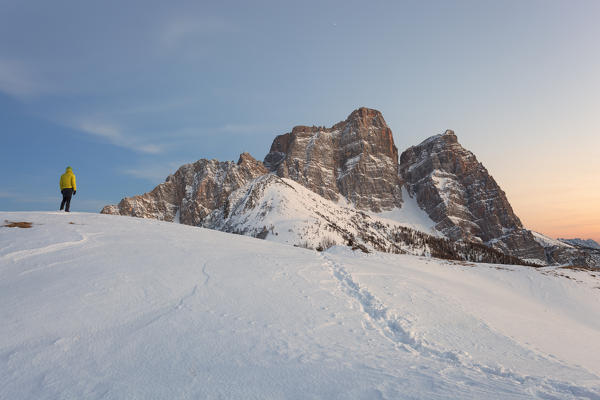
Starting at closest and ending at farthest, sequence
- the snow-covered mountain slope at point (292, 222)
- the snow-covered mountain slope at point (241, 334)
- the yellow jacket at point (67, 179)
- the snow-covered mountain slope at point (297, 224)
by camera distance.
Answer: the snow-covered mountain slope at point (241, 334) → the yellow jacket at point (67, 179) → the snow-covered mountain slope at point (292, 222) → the snow-covered mountain slope at point (297, 224)

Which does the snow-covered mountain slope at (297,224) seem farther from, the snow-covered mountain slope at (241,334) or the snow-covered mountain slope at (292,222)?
the snow-covered mountain slope at (241,334)

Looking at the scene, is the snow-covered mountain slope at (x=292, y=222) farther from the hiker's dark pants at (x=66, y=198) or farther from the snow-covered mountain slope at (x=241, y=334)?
the snow-covered mountain slope at (x=241, y=334)

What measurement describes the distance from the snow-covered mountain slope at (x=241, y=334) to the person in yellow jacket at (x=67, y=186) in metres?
6.41

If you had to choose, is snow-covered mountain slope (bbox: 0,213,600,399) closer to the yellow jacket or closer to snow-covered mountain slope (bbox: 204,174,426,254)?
the yellow jacket

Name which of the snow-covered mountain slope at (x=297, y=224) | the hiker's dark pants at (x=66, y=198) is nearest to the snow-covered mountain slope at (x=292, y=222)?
the snow-covered mountain slope at (x=297, y=224)

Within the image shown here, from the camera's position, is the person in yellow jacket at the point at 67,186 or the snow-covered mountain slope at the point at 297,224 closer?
the person in yellow jacket at the point at 67,186

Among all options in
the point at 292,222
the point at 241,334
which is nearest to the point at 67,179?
the point at 241,334

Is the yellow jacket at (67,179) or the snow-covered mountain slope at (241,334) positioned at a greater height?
the yellow jacket at (67,179)

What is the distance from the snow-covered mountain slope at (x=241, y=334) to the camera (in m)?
3.98

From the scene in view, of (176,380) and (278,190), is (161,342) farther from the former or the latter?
(278,190)

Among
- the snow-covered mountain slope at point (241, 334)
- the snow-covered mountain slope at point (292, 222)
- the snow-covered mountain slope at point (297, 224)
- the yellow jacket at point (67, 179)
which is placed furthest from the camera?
the snow-covered mountain slope at point (297, 224)

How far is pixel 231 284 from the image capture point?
28.3 ft

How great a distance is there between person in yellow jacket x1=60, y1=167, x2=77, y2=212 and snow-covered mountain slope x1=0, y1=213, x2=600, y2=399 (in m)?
6.41

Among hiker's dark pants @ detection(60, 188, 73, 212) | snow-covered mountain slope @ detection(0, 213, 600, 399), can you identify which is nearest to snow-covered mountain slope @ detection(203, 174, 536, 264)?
hiker's dark pants @ detection(60, 188, 73, 212)
